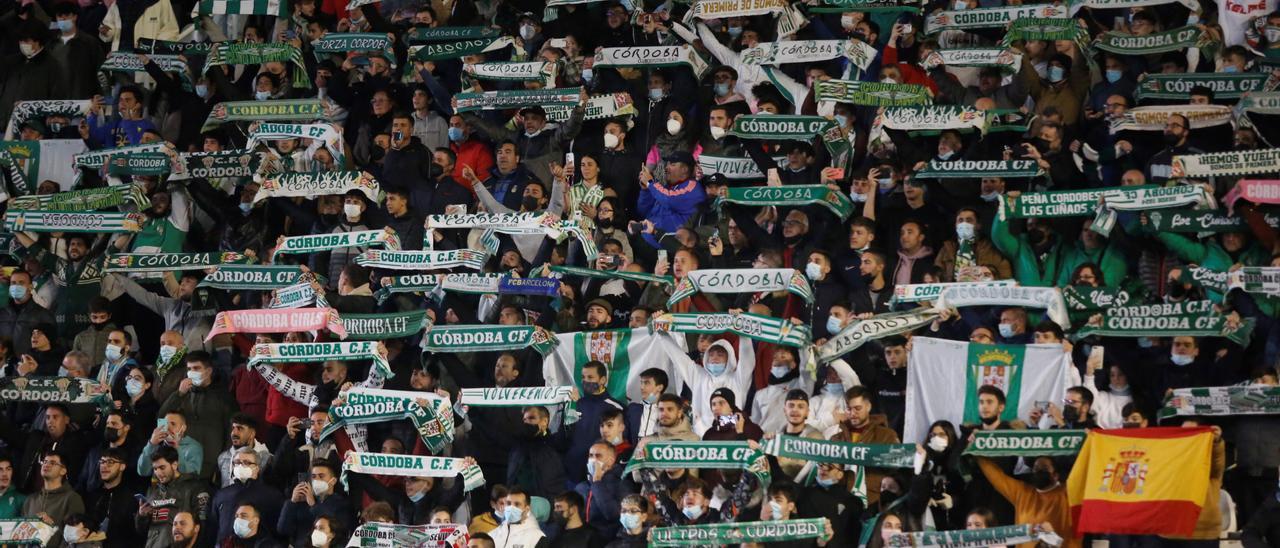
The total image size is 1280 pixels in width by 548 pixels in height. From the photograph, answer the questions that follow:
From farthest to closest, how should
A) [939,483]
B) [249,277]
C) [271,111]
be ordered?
[271,111]
[249,277]
[939,483]

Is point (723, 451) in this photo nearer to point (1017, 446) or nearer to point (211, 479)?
point (1017, 446)

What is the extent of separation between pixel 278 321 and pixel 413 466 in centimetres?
210

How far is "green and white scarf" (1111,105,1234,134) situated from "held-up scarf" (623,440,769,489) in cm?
463

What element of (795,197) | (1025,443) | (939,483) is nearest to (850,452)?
(939,483)

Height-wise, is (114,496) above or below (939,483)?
below

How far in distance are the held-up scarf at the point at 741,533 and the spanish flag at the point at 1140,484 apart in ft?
5.81

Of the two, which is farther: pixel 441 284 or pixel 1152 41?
pixel 1152 41

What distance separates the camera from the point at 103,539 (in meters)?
16.9

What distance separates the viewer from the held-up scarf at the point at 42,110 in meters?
21.4

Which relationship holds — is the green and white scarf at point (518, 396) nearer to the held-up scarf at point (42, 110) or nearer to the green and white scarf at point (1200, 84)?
the green and white scarf at point (1200, 84)

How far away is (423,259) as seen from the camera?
1812cm

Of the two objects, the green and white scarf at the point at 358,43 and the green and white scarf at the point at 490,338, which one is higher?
the green and white scarf at the point at 358,43

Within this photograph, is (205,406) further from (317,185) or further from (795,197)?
(795,197)

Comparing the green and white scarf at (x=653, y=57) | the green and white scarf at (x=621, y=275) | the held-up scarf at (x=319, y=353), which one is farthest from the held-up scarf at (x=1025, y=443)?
the green and white scarf at (x=653, y=57)
